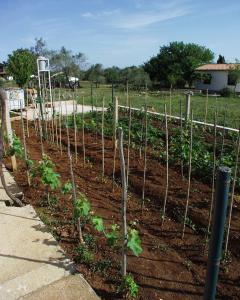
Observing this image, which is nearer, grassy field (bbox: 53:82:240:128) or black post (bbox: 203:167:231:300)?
black post (bbox: 203:167:231:300)

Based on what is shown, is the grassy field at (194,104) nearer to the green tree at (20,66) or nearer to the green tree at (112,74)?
the green tree at (20,66)

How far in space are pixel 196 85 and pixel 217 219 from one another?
3041 cm

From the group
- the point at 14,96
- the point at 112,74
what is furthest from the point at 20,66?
the point at 112,74

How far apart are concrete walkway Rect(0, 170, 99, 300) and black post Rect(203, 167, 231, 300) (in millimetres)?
1263

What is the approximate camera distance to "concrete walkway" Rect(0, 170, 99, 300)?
8.99ft

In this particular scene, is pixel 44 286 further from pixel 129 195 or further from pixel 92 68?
pixel 92 68

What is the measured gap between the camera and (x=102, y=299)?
267 centimetres

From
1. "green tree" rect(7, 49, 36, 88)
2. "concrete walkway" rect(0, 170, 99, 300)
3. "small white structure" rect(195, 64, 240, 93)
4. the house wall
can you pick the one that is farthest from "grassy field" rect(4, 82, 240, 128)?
the house wall

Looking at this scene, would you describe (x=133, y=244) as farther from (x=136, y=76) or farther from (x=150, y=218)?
(x=136, y=76)

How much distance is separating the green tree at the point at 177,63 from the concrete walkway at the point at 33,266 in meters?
26.7

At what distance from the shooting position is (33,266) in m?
3.08

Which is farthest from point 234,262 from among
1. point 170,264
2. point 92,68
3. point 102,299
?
point 92,68

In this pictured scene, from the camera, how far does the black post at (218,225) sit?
157 centimetres

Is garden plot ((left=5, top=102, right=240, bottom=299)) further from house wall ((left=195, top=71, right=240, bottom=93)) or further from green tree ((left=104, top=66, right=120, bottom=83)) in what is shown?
green tree ((left=104, top=66, right=120, bottom=83))
